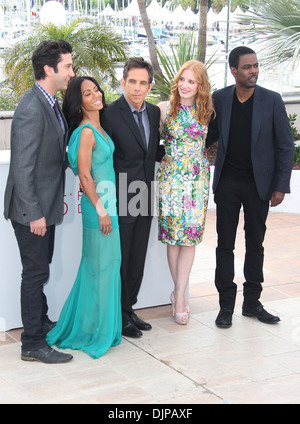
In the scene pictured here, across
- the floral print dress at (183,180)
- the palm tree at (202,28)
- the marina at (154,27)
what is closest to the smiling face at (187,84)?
the floral print dress at (183,180)

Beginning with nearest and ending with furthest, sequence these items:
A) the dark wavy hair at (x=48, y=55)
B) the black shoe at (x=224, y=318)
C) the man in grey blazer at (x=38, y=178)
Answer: the man in grey blazer at (x=38, y=178), the dark wavy hair at (x=48, y=55), the black shoe at (x=224, y=318)

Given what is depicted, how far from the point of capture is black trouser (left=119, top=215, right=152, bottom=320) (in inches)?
179

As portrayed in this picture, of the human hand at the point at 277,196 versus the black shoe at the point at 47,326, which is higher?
the human hand at the point at 277,196

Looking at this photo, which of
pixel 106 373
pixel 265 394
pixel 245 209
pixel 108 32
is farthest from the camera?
pixel 108 32

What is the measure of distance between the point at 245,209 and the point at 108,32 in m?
5.93

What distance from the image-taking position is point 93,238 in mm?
4367

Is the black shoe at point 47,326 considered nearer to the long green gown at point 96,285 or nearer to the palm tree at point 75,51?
the long green gown at point 96,285

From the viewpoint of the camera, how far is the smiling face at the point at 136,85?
441 cm

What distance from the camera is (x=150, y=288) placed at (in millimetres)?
5250

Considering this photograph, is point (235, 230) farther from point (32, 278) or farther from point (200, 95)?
point (32, 278)

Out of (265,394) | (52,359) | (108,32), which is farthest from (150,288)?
(108,32)

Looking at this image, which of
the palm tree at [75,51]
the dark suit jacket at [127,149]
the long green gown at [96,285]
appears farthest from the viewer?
the palm tree at [75,51]

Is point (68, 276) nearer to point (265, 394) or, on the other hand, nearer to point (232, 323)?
point (232, 323)

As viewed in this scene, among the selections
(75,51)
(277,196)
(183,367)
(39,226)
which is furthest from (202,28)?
(183,367)
